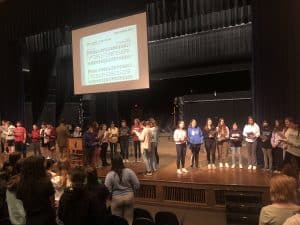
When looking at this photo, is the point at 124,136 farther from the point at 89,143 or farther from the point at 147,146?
the point at 147,146

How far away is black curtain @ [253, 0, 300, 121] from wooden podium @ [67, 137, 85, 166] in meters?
5.02

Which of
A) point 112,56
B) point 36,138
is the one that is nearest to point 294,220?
point 112,56

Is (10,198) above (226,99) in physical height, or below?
below

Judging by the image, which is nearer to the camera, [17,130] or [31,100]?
[17,130]

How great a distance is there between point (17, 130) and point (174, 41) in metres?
7.54

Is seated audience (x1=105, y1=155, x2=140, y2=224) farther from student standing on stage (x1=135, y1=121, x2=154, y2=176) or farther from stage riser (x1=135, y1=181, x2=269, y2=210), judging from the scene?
student standing on stage (x1=135, y1=121, x2=154, y2=176)

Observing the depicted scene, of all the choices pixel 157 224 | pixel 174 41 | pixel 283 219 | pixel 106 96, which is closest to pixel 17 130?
pixel 106 96

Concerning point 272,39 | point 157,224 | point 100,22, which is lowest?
point 157,224

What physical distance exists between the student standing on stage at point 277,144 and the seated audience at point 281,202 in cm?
557

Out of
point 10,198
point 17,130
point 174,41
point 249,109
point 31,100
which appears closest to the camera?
point 10,198

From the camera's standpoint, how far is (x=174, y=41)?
16156mm

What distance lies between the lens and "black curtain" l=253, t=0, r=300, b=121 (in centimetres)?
918

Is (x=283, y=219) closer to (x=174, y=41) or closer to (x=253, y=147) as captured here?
(x=253, y=147)

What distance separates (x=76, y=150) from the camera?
11.0 meters
